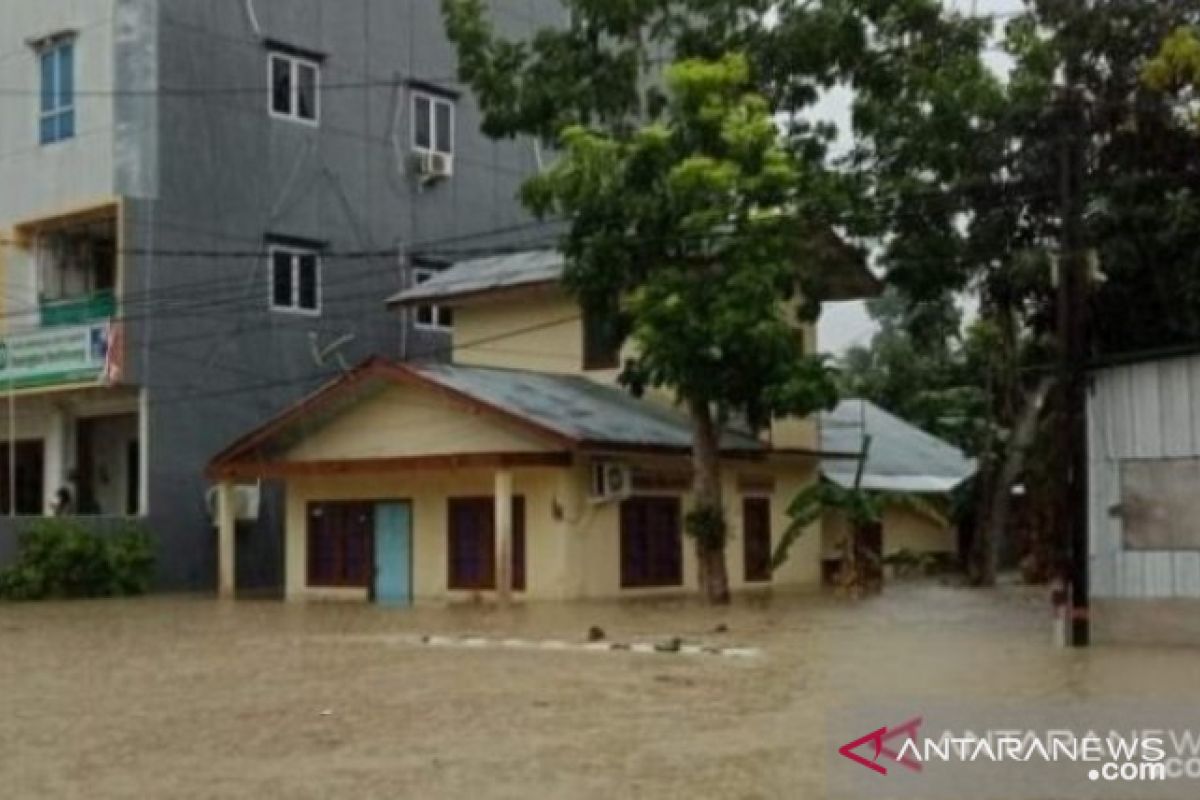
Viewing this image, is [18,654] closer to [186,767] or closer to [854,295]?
[186,767]

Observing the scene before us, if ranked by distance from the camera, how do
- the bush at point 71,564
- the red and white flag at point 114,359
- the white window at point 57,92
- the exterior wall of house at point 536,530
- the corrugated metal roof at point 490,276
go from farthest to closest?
the white window at point 57,92 < the corrugated metal roof at point 490,276 < the red and white flag at point 114,359 < the bush at point 71,564 < the exterior wall of house at point 536,530

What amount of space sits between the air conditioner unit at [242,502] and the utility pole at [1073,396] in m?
19.9

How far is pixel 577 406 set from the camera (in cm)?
3161

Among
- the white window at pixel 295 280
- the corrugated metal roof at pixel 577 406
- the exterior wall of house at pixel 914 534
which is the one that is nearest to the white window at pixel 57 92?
the white window at pixel 295 280

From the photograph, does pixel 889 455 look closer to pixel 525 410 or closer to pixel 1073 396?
pixel 525 410

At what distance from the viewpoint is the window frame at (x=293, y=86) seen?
3681cm

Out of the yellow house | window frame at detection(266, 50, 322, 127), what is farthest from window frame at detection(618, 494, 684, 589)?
window frame at detection(266, 50, 322, 127)

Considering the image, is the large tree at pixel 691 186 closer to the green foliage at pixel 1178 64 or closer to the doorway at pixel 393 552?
the doorway at pixel 393 552

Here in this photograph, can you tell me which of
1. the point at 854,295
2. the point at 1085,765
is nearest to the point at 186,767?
the point at 1085,765

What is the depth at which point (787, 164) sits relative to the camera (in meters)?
25.9

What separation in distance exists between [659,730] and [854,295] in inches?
894

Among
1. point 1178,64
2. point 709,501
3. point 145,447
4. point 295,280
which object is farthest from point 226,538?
point 1178,64

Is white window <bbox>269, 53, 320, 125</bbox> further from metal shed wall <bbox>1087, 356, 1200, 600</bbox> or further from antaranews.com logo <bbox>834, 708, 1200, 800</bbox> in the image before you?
antaranews.com logo <bbox>834, 708, 1200, 800</bbox>

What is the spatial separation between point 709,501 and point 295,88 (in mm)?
14980
